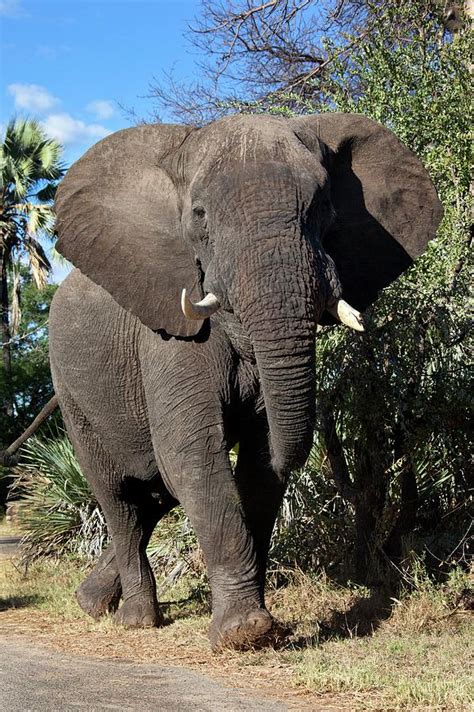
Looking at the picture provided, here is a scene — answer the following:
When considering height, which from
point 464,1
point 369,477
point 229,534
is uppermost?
point 464,1

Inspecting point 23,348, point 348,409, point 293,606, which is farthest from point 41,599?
point 23,348

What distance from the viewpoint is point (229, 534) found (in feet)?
21.4

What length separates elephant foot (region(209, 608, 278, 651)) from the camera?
20.8ft

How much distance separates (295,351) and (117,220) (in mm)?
2025

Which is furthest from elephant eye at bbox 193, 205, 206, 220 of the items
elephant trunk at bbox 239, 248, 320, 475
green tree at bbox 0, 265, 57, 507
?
green tree at bbox 0, 265, 57, 507

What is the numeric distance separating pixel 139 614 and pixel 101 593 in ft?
2.90

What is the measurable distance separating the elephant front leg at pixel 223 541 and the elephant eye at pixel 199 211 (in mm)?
1286

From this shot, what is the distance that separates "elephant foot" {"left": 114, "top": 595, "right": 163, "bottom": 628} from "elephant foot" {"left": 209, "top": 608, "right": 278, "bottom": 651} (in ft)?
5.82

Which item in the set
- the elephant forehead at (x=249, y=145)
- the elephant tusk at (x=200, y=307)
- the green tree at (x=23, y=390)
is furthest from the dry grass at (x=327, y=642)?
the green tree at (x=23, y=390)

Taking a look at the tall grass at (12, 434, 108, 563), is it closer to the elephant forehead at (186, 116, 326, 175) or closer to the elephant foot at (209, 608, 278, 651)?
the elephant foot at (209, 608, 278, 651)

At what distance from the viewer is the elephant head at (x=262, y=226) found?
585 cm

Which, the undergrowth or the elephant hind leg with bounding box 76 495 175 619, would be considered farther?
the elephant hind leg with bounding box 76 495 175 619

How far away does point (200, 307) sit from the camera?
6102 millimetres

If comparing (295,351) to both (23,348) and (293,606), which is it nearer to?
(293,606)
